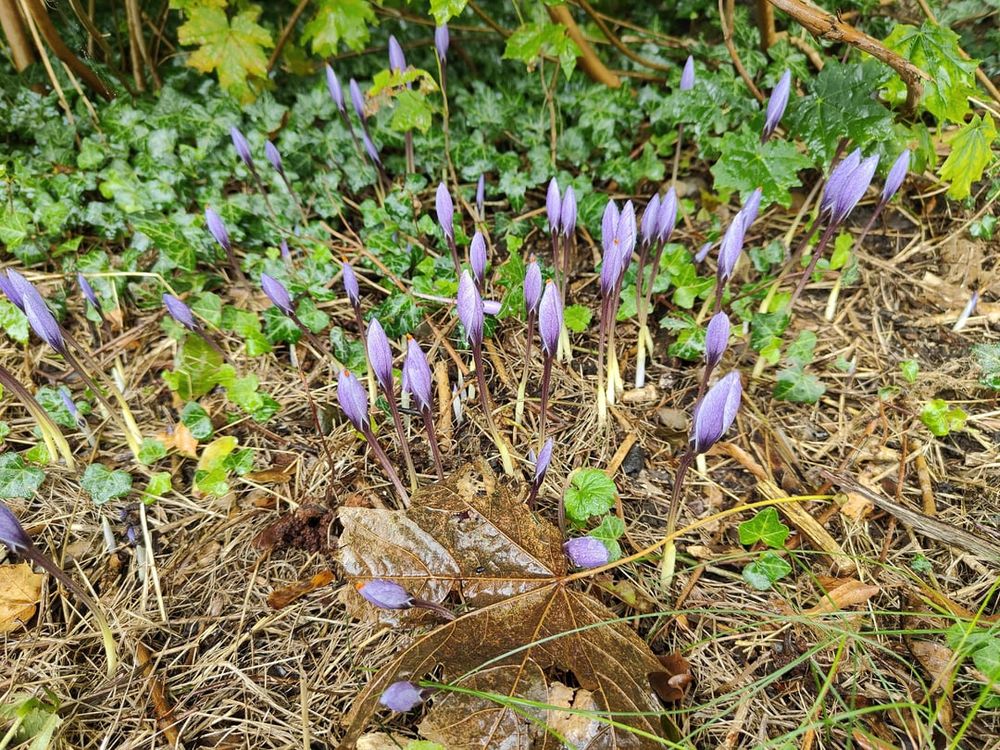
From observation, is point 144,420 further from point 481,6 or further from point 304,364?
point 481,6

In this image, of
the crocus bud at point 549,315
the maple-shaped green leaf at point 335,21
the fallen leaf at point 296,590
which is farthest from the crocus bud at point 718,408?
the maple-shaped green leaf at point 335,21

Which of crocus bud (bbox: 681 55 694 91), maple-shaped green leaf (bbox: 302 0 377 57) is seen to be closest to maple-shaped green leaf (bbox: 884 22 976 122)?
crocus bud (bbox: 681 55 694 91)

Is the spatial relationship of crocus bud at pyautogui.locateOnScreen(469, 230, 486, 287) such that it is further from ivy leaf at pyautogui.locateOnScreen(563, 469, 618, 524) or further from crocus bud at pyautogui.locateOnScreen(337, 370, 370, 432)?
ivy leaf at pyautogui.locateOnScreen(563, 469, 618, 524)

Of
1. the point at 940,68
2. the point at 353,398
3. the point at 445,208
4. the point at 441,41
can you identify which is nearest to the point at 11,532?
the point at 353,398

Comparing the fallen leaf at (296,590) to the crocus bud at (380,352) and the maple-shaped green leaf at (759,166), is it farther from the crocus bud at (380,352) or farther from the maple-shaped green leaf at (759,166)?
the maple-shaped green leaf at (759,166)

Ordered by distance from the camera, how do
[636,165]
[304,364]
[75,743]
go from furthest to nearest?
[636,165] < [304,364] < [75,743]

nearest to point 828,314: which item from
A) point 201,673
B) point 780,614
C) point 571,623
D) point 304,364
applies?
point 780,614

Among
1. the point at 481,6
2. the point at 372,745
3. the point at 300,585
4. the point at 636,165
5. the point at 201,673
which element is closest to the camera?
the point at 372,745
